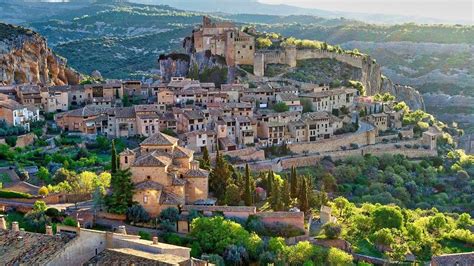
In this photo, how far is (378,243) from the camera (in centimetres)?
2855

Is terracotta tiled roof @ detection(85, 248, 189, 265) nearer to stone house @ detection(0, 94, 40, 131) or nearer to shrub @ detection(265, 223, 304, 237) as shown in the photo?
shrub @ detection(265, 223, 304, 237)

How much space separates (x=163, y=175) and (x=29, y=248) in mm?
9702

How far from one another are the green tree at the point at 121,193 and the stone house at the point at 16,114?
15648 mm

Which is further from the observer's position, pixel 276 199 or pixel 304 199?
pixel 304 199

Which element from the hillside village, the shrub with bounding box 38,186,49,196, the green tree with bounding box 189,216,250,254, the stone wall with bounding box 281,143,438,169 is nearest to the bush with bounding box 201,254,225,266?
the hillside village

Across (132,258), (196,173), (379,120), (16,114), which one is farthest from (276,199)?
(379,120)

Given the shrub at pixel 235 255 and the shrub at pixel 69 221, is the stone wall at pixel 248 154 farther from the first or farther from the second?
the shrub at pixel 235 255

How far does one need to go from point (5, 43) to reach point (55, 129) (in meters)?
15.1

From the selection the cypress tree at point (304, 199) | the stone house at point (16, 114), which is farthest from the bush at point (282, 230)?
the stone house at point (16, 114)

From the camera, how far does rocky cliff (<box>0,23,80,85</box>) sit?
52531 mm

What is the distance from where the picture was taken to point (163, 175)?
26953 millimetres

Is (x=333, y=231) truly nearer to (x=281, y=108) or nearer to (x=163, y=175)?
(x=163, y=175)

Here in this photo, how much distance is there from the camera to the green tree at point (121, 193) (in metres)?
26.4

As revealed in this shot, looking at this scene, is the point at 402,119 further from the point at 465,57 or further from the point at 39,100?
the point at 465,57
